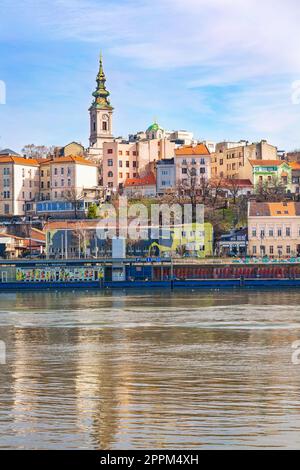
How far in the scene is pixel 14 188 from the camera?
334ft

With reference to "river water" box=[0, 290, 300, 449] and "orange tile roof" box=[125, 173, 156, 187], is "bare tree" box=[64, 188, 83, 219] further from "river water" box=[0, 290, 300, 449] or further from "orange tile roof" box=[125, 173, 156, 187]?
"river water" box=[0, 290, 300, 449]

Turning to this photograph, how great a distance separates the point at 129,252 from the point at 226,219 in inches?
423

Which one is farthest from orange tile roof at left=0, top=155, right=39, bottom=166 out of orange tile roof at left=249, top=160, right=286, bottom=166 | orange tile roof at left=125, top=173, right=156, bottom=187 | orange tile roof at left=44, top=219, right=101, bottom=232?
orange tile roof at left=249, top=160, right=286, bottom=166

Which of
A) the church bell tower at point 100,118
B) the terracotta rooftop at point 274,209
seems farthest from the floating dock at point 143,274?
the church bell tower at point 100,118

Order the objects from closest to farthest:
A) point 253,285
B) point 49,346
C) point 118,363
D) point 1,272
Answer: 1. point 118,363
2. point 49,346
3. point 253,285
4. point 1,272

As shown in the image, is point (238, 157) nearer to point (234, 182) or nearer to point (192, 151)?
point (192, 151)

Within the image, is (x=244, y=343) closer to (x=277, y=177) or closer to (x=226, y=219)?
(x=226, y=219)

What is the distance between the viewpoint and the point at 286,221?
3145 inches

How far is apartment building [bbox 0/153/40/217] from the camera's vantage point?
101438 millimetres

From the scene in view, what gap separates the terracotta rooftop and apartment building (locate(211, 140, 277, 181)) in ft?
68.9

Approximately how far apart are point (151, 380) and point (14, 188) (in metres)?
78.7

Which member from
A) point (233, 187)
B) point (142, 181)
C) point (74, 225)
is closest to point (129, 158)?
point (142, 181)

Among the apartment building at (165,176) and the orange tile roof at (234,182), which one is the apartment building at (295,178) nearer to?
the orange tile roof at (234,182)
